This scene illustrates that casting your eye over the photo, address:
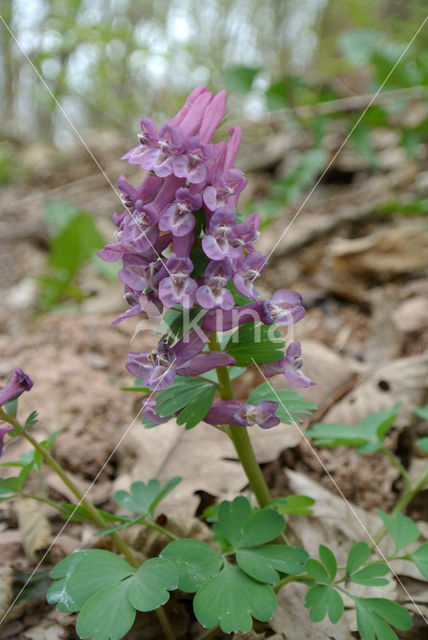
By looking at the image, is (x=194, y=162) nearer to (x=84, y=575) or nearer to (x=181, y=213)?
(x=181, y=213)

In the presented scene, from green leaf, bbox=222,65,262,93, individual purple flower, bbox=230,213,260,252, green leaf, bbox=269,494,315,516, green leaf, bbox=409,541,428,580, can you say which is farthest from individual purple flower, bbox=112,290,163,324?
green leaf, bbox=222,65,262,93

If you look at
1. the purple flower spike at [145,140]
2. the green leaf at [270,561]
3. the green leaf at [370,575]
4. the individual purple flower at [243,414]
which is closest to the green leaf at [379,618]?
the green leaf at [370,575]

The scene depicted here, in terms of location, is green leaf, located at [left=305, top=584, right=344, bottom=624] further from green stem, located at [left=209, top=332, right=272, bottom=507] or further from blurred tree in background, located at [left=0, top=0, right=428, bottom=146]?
blurred tree in background, located at [left=0, top=0, right=428, bottom=146]

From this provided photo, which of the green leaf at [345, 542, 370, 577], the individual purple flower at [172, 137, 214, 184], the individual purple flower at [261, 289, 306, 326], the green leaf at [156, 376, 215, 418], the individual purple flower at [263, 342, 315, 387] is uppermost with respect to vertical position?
the individual purple flower at [172, 137, 214, 184]

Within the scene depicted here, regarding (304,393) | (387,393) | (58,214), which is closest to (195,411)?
(304,393)

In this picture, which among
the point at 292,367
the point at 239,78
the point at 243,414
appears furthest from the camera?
the point at 239,78

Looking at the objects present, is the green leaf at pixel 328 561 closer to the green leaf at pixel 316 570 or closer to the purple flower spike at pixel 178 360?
the green leaf at pixel 316 570

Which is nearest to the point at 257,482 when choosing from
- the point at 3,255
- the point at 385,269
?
the point at 385,269
